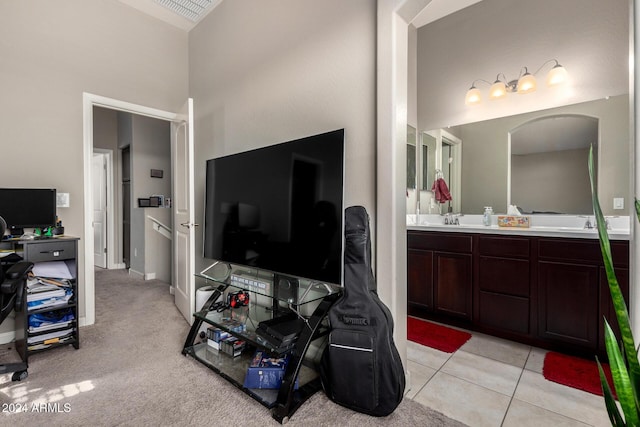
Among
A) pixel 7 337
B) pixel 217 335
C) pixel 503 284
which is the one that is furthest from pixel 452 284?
pixel 7 337

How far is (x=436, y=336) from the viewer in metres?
2.50

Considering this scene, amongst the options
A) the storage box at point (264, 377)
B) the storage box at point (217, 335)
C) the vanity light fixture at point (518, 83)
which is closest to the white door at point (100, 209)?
the storage box at point (217, 335)

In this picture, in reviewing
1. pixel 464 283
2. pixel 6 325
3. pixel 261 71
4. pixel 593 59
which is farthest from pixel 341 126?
pixel 6 325

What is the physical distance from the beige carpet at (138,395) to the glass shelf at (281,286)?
1.81 feet

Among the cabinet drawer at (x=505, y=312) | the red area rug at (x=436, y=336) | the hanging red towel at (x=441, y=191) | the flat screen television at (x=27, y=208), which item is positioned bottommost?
the red area rug at (x=436, y=336)

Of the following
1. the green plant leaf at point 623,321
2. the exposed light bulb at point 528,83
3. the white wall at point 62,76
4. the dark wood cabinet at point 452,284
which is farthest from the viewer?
the exposed light bulb at point 528,83

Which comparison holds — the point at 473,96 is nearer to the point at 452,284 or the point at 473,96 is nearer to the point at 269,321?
the point at 452,284

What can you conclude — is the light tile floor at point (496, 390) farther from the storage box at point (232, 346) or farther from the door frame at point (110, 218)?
the door frame at point (110, 218)

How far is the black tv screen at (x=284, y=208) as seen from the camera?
1644 mm

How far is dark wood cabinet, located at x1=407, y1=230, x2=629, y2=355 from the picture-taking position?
2018 mm

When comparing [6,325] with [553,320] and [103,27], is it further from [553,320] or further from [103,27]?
[553,320]

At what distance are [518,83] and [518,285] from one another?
1802mm

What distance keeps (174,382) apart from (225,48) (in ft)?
9.21

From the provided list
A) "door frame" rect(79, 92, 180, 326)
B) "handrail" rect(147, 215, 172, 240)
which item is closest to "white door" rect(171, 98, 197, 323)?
"door frame" rect(79, 92, 180, 326)
